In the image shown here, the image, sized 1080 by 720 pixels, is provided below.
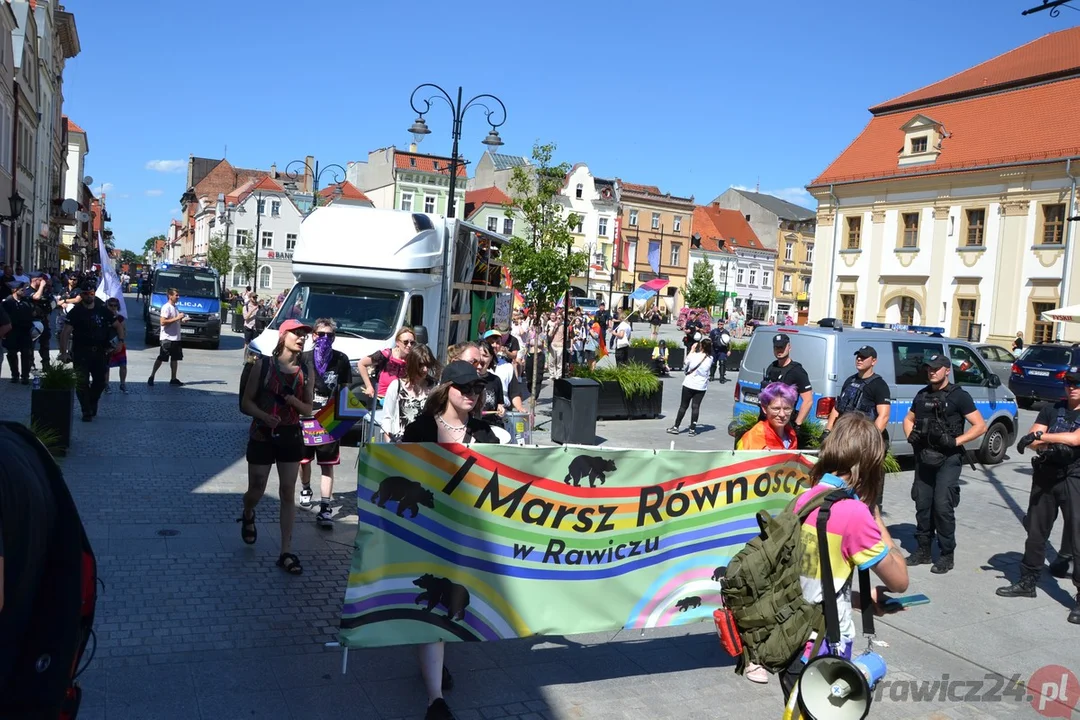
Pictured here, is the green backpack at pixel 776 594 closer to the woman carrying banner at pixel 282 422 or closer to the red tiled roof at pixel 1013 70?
the woman carrying banner at pixel 282 422

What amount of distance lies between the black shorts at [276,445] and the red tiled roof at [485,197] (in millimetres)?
69441

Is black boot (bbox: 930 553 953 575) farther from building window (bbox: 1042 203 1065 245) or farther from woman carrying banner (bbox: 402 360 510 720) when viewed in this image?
building window (bbox: 1042 203 1065 245)

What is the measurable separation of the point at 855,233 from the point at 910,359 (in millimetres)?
34712

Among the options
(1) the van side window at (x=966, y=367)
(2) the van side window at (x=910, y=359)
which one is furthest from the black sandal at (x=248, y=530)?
(1) the van side window at (x=966, y=367)

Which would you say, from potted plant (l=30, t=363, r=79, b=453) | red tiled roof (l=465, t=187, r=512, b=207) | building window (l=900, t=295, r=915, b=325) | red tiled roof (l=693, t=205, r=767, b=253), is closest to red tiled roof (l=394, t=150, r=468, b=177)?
red tiled roof (l=465, t=187, r=512, b=207)

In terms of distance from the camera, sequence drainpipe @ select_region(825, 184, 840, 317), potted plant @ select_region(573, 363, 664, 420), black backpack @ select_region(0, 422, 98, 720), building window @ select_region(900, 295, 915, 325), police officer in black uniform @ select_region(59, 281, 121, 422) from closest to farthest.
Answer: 1. black backpack @ select_region(0, 422, 98, 720)
2. police officer in black uniform @ select_region(59, 281, 121, 422)
3. potted plant @ select_region(573, 363, 664, 420)
4. building window @ select_region(900, 295, 915, 325)
5. drainpipe @ select_region(825, 184, 840, 317)

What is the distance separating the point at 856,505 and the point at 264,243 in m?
78.8

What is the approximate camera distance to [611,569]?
4.75 meters

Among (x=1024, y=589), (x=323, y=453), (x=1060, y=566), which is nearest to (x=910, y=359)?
(x=1060, y=566)

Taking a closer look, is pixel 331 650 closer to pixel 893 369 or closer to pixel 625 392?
pixel 893 369

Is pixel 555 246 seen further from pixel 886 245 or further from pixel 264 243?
pixel 264 243

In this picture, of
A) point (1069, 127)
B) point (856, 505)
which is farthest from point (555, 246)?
point (1069, 127)

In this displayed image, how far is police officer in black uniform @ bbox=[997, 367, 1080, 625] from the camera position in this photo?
671 cm

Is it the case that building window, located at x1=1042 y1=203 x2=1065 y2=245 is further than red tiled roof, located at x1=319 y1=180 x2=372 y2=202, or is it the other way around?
red tiled roof, located at x1=319 y1=180 x2=372 y2=202
